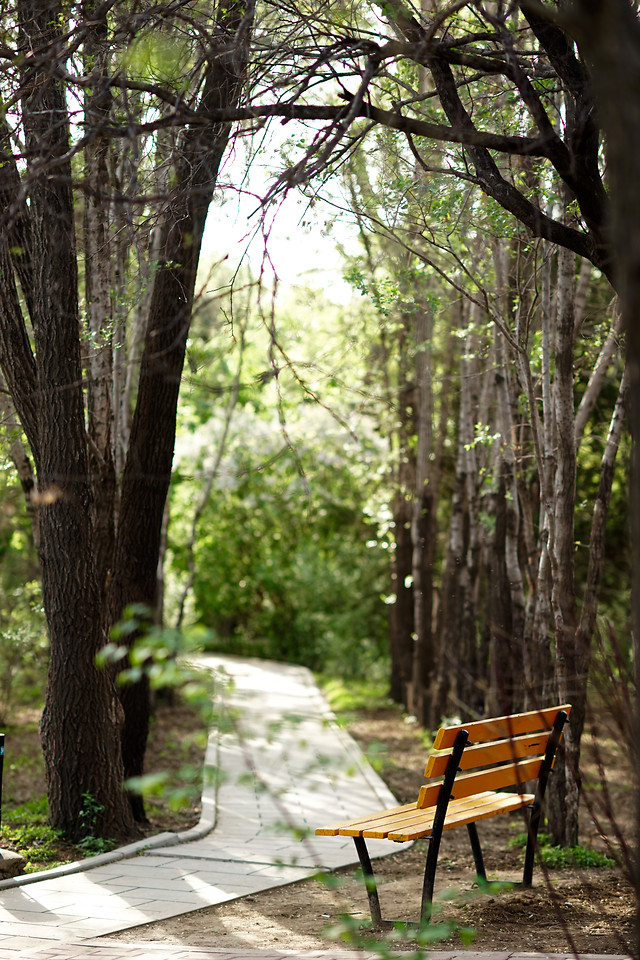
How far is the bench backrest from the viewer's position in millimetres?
4992

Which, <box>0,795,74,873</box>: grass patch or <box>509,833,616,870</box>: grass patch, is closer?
<box>0,795,74,873</box>: grass patch

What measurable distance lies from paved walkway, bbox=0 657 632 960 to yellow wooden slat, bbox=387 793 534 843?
49cm

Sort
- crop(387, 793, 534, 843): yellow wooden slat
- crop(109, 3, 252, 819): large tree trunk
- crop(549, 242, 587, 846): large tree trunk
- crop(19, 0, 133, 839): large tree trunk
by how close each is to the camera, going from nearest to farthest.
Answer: crop(387, 793, 534, 843): yellow wooden slat
crop(19, 0, 133, 839): large tree trunk
crop(549, 242, 587, 846): large tree trunk
crop(109, 3, 252, 819): large tree trunk

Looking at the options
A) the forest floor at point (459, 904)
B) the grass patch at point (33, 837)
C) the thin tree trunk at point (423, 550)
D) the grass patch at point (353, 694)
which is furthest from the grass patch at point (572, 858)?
the grass patch at point (353, 694)

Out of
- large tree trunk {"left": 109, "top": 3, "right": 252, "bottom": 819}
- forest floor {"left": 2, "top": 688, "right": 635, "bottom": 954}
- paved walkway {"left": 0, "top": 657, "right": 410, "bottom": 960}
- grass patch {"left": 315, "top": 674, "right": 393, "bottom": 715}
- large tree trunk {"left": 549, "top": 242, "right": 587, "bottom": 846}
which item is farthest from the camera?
grass patch {"left": 315, "top": 674, "right": 393, "bottom": 715}

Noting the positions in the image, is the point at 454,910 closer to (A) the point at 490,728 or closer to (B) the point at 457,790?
(B) the point at 457,790

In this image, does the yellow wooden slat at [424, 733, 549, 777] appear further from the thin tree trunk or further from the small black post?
the thin tree trunk

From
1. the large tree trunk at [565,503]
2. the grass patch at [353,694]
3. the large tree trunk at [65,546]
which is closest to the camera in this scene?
the large tree trunk at [65,546]

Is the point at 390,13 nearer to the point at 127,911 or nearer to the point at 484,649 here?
the point at 127,911

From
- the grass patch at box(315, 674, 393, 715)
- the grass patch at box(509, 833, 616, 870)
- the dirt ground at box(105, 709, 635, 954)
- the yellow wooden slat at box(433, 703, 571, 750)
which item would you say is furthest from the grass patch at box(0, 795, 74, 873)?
the grass patch at box(315, 674, 393, 715)

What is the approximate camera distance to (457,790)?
518cm

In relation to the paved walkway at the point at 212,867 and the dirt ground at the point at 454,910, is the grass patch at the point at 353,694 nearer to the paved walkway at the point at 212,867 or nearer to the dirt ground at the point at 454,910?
the paved walkway at the point at 212,867

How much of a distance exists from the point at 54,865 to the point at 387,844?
8.76 ft

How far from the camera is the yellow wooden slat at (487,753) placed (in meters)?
5.01
